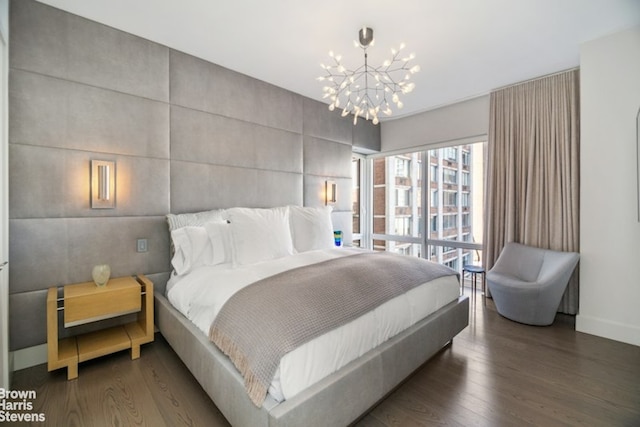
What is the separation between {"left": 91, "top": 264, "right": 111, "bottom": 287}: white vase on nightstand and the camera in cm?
225

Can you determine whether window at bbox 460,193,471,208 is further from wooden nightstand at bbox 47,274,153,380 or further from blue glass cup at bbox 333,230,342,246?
wooden nightstand at bbox 47,274,153,380

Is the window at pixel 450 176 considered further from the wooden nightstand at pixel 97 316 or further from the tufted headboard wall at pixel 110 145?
the wooden nightstand at pixel 97 316

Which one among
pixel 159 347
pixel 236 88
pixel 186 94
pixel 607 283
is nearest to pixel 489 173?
pixel 607 283

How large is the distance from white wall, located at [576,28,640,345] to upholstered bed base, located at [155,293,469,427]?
1.84 m

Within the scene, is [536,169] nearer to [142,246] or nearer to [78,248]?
[142,246]

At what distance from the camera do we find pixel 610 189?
2.71 metres

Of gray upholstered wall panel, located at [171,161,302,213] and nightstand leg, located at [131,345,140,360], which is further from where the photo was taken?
gray upholstered wall panel, located at [171,161,302,213]

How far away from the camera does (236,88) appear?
3.31 metres

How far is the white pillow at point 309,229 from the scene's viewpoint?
10.4ft

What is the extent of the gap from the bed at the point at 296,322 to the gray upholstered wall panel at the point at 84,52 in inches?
52.6

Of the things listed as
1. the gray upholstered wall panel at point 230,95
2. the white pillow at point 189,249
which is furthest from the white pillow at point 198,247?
the gray upholstered wall panel at point 230,95

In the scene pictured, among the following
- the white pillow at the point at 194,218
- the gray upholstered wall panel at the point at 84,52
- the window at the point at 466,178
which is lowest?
the white pillow at the point at 194,218

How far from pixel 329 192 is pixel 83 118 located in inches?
117

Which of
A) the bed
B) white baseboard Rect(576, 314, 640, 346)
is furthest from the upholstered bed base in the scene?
white baseboard Rect(576, 314, 640, 346)
